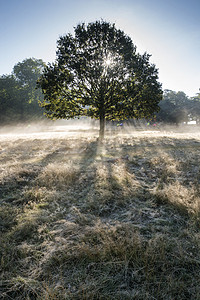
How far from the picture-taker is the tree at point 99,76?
15.3 m

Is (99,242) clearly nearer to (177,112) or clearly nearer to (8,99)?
(8,99)

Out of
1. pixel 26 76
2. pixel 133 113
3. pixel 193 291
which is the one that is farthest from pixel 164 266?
pixel 26 76

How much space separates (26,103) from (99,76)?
34.9 m

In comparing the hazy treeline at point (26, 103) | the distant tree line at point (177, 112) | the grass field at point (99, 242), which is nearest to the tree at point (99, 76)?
the grass field at point (99, 242)

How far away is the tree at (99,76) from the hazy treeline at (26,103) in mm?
28656

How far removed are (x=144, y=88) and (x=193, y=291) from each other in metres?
16.5

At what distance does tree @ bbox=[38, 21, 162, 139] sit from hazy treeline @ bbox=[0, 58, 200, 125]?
94.0ft

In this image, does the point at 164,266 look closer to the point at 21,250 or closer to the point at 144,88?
the point at 21,250

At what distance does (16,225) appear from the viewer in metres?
3.27

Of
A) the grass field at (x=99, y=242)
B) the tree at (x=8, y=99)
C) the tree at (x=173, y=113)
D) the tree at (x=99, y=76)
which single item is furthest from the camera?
the tree at (x=173, y=113)

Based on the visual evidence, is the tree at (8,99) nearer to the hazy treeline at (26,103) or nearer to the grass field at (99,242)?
the hazy treeline at (26,103)

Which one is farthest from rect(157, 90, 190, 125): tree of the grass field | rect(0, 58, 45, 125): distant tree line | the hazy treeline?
the grass field

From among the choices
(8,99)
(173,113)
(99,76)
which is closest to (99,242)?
(99,76)

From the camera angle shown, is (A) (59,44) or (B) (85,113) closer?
(A) (59,44)
